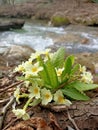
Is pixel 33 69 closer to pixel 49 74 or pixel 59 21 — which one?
pixel 49 74

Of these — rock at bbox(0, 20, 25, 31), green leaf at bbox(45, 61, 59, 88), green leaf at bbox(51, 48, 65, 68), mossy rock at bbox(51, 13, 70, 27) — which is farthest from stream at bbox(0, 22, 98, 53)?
green leaf at bbox(45, 61, 59, 88)

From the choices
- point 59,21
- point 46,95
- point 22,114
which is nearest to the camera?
point 22,114

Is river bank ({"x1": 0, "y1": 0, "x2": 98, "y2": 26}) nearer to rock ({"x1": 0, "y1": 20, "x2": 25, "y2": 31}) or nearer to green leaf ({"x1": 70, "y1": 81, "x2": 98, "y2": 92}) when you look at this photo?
rock ({"x1": 0, "y1": 20, "x2": 25, "y2": 31})

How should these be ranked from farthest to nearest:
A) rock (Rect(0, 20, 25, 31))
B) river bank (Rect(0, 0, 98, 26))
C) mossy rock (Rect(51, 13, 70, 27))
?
river bank (Rect(0, 0, 98, 26)) < mossy rock (Rect(51, 13, 70, 27)) < rock (Rect(0, 20, 25, 31))

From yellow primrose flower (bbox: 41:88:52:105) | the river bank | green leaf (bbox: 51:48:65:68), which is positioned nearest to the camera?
yellow primrose flower (bbox: 41:88:52:105)

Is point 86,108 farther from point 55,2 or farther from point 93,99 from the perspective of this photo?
point 55,2

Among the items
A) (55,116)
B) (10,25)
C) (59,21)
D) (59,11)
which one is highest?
(55,116)

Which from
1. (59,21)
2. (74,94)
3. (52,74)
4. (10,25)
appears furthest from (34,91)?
(59,21)
